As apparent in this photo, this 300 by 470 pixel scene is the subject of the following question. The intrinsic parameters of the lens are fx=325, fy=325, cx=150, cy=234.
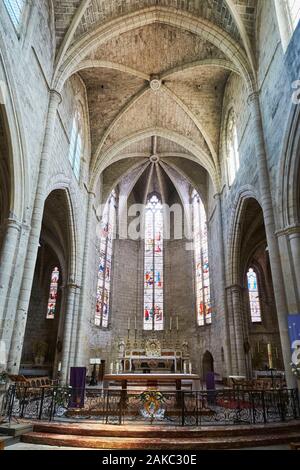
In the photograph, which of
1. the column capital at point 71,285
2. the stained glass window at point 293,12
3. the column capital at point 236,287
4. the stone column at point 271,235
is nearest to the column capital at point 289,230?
the stone column at point 271,235

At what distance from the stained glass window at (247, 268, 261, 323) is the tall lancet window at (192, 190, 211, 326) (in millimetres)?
3581

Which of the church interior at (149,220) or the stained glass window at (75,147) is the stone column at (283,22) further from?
the stained glass window at (75,147)

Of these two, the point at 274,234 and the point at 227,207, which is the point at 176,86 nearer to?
the point at 227,207

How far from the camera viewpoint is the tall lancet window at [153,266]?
2543 centimetres

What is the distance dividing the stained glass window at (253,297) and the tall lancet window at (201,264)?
358 cm

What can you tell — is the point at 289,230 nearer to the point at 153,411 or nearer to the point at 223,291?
the point at 153,411

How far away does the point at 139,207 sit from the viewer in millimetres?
28688

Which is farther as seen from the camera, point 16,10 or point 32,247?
point 32,247

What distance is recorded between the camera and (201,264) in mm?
23875

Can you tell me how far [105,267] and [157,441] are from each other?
1823cm

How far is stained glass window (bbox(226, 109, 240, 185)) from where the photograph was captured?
55.1 feet

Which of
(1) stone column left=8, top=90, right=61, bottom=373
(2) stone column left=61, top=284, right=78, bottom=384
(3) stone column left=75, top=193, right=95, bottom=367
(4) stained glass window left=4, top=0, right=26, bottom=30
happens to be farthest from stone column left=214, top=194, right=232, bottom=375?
(4) stained glass window left=4, top=0, right=26, bottom=30

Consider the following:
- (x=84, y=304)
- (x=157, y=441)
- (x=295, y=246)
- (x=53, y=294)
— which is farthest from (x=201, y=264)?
(x=157, y=441)

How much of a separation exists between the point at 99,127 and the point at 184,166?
25.4ft
